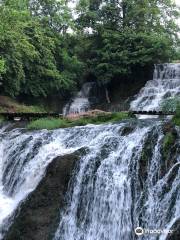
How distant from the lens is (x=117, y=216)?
444 inches

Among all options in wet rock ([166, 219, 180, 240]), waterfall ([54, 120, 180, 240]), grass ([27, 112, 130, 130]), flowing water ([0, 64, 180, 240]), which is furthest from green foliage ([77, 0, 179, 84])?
wet rock ([166, 219, 180, 240])

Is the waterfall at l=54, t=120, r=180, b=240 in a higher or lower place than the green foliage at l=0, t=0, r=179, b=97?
lower

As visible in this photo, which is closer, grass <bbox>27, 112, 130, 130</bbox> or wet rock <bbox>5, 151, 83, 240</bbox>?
wet rock <bbox>5, 151, 83, 240</bbox>

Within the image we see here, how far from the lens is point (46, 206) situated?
477 inches

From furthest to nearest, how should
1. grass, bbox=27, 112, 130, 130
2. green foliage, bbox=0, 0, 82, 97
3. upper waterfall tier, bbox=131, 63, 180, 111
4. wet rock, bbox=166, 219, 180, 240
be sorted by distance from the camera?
upper waterfall tier, bbox=131, 63, 180, 111
green foliage, bbox=0, 0, 82, 97
grass, bbox=27, 112, 130, 130
wet rock, bbox=166, 219, 180, 240

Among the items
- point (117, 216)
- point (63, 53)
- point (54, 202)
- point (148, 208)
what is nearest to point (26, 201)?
point (54, 202)

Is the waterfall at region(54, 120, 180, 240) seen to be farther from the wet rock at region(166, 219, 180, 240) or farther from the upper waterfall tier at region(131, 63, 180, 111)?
the upper waterfall tier at region(131, 63, 180, 111)

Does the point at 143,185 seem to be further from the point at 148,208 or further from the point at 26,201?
the point at 26,201

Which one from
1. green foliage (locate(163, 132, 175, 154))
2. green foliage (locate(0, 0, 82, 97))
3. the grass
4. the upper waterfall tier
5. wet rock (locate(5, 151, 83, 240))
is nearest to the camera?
wet rock (locate(5, 151, 83, 240))

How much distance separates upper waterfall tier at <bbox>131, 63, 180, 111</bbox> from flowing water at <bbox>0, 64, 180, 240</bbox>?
1016 cm

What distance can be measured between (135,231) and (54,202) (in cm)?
252

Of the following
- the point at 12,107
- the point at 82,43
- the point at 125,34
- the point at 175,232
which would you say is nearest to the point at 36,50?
the point at 12,107

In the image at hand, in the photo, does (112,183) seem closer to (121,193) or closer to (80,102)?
(121,193)

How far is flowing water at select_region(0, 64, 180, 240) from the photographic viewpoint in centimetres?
1098
